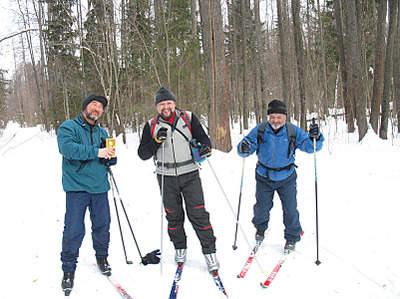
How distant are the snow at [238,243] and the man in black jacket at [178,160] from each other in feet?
1.91

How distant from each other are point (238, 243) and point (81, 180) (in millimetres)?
2229

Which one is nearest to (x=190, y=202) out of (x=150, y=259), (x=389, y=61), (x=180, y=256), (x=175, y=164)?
(x=175, y=164)

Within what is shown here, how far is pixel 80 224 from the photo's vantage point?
2.74 meters

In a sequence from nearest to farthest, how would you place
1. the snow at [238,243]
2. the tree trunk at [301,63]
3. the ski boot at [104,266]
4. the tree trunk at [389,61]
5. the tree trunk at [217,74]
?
the snow at [238,243]
the ski boot at [104,266]
the tree trunk at [217,74]
the tree trunk at [389,61]
the tree trunk at [301,63]

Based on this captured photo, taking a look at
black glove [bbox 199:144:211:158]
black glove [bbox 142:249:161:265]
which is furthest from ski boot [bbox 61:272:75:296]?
black glove [bbox 199:144:211:158]

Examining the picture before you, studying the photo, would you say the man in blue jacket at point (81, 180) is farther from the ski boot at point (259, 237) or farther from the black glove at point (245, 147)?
the ski boot at point (259, 237)

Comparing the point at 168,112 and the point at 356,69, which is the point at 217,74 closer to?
the point at 168,112

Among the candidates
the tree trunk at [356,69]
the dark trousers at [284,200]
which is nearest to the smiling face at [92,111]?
the dark trousers at [284,200]

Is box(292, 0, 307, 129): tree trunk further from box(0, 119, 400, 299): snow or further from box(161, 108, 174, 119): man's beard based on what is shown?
box(161, 108, 174, 119): man's beard

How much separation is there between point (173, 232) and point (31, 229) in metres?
2.75

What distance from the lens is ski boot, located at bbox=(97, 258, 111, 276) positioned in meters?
2.97

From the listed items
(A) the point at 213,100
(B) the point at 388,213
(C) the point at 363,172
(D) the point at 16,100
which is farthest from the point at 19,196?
(D) the point at 16,100

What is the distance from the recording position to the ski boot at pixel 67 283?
8.81 ft

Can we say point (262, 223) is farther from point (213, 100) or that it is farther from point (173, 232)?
point (213, 100)
